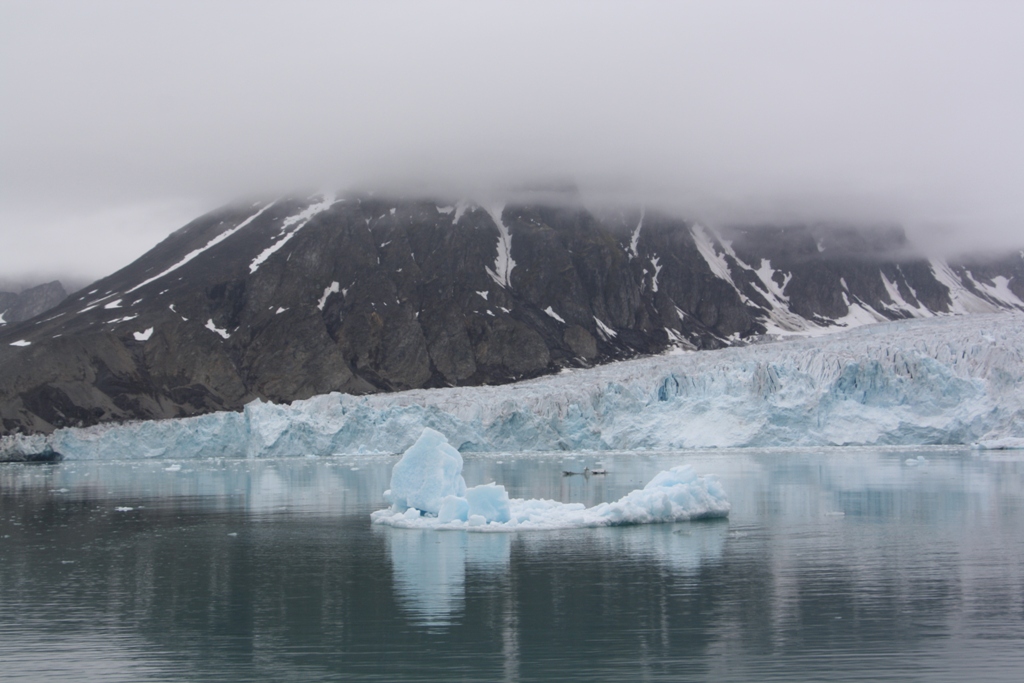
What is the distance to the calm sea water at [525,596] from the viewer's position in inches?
435

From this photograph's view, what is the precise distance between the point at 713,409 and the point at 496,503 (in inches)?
1355

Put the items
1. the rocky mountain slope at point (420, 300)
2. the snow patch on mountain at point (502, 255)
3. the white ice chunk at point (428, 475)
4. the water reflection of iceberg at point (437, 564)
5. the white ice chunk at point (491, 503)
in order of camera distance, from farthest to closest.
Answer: the snow patch on mountain at point (502, 255) → the rocky mountain slope at point (420, 300) → the white ice chunk at point (428, 475) → the white ice chunk at point (491, 503) → the water reflection of iceberg at point (437, 564)

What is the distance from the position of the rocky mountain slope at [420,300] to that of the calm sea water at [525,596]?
81.7 m

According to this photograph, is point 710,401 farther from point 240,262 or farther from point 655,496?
point 240,262

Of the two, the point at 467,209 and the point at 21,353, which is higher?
the point at 467,209

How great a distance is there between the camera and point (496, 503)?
22422 mm

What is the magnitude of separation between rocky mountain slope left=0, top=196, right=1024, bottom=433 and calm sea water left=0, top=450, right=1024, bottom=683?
81654 millimetres

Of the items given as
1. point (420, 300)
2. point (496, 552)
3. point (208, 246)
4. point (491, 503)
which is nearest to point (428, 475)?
point (491, 503)

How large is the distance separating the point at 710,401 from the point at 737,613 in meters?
42.6

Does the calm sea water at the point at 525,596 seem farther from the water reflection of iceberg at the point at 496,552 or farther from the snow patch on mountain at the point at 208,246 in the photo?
the snow patch on mountain at the point at 208,246

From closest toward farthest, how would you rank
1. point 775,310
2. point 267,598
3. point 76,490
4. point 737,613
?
point 737,613, point 267,598, point 76,490, point 775,310

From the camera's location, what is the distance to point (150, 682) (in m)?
10.7

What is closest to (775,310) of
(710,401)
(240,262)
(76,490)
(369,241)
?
(369,241)

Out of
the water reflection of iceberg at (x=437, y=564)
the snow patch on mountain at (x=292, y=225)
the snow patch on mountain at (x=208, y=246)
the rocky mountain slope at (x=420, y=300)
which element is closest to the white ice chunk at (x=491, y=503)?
the water reflection of iceberg at (x=437, y=564)
